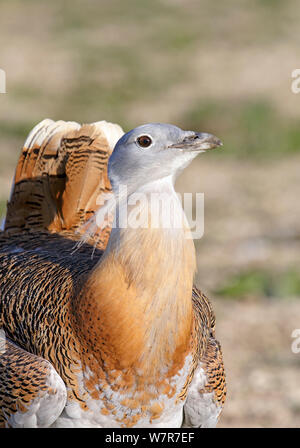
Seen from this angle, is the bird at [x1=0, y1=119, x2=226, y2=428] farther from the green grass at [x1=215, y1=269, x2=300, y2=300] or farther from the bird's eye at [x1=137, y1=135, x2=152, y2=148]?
the green grass at [x1=215, y1=269, x2=300, y2=300]

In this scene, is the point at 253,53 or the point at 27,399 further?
the point at 253,53

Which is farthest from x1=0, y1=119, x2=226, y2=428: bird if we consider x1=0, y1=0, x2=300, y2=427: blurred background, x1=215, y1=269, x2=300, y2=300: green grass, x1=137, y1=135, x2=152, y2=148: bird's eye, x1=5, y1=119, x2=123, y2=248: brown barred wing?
x1=215, y1=269, x2=300, y2=300: green grass

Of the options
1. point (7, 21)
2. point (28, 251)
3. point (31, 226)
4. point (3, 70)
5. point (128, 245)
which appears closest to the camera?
point (128, 245)

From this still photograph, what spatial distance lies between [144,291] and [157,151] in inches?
19.5

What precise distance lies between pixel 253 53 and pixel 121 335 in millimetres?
9398

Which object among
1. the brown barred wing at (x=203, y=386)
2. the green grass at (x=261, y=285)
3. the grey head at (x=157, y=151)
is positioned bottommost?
the brown barred wing at (x=203, y=386)

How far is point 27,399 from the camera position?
9.45ft

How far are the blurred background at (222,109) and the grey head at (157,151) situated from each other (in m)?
2.03

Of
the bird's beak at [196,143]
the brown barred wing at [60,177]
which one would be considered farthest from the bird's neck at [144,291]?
the brown barred wing at [60,177]

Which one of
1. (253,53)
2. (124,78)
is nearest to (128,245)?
(124,78)

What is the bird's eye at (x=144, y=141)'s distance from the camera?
8.70 ft

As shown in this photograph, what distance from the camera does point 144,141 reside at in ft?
8.71

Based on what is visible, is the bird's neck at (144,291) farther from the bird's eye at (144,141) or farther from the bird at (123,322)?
the bird's eye at (144,141)

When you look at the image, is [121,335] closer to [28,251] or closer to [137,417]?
[137,417]
